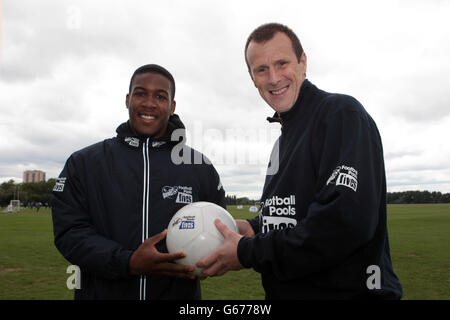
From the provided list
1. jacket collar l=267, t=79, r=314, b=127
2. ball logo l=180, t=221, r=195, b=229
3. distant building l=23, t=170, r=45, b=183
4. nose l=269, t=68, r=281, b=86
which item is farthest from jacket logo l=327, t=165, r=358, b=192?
distant building l=23, t=170, r=45, b=183

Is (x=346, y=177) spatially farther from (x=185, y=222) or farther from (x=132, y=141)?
(x=132, y=141)

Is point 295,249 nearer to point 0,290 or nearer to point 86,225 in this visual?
point 86,225

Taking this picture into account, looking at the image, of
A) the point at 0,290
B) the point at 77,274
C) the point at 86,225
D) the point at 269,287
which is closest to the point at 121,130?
the point at 86,225

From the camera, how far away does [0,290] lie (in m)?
8.43

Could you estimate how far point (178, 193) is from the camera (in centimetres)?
369

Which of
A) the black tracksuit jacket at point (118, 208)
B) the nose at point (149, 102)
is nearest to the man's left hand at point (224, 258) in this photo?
the black tracksuit jacket at point (118, 208)

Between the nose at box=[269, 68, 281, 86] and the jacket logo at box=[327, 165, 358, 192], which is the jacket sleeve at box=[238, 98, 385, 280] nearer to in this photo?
the jacket logo at box=[327, 165, 358, 192]

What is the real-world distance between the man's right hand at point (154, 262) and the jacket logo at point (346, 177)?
64.2 inches

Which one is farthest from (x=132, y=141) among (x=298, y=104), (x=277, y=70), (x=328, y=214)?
(x=328, y=214)

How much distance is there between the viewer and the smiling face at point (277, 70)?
3.10 metres

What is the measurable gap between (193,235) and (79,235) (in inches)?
45.5

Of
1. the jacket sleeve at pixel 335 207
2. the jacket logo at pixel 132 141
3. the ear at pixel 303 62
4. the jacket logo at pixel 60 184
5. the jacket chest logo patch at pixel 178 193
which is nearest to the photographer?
the jacket sleeve at pixel 335 207

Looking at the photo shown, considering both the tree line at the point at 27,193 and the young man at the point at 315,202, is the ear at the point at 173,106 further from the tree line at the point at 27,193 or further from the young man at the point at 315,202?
the tree line at the point at 27,193
